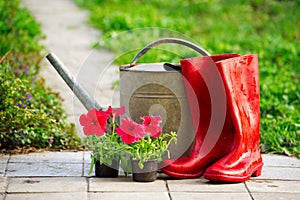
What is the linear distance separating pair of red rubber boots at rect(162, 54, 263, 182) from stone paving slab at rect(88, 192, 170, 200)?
0.30 meters

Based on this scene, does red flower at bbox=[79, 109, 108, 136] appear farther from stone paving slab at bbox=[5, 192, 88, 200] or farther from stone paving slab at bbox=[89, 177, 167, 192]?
stone paving slab at bbox=[5, 192, 88, 200]

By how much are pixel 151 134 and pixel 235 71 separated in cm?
61

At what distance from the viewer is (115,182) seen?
11.3 feet

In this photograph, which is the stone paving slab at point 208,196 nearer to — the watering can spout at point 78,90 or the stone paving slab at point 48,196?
the stone paving slab at point 48,196

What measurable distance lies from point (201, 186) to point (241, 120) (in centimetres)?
45

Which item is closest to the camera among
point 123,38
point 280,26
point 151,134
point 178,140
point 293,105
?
point 151,134

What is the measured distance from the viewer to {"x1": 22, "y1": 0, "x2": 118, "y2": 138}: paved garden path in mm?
5602

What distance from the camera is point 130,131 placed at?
11.0ft

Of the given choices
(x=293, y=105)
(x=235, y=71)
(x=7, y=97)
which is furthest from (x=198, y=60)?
(x=293, y=105)

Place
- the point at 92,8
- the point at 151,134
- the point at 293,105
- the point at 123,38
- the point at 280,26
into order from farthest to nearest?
the point at 92,8 → the point at 280,26 → the point at 123,38 → the point at 293,105 → the point at 151,134

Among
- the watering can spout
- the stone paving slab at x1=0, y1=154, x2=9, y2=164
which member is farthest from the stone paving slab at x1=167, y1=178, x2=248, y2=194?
the stone paving slab at x1=0, y1=154, x2=9, y2=164

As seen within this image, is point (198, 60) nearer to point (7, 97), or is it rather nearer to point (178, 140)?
point (178, 140)

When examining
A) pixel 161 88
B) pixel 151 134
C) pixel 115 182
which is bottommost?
pixel 115 182

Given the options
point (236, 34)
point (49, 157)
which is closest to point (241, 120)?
point (49, 157)
